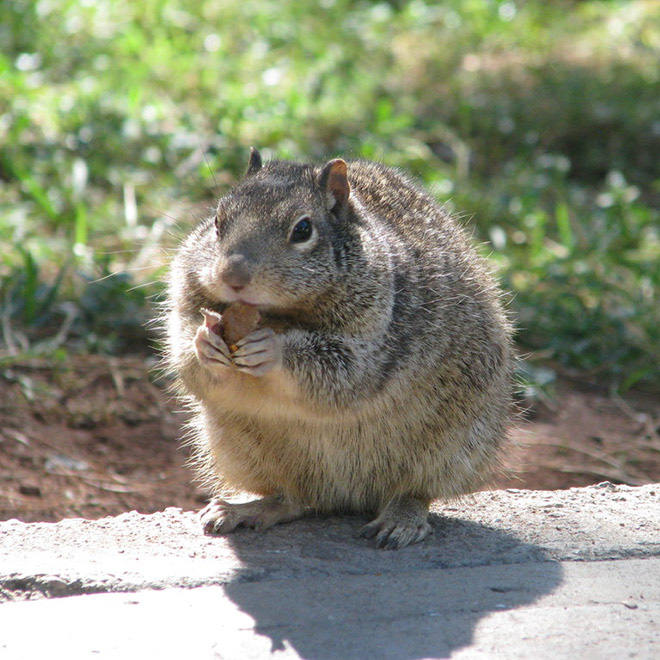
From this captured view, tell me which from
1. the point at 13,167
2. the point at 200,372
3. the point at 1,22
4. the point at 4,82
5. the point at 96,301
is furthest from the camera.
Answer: the point at 1,22

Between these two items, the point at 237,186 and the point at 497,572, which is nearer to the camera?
the point at 497,572

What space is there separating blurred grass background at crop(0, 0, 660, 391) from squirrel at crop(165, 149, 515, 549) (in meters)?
1.78

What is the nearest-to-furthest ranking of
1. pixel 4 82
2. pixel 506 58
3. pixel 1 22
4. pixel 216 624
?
pixel 216 624 < pixel 4 82 < pixel 1 22 < pixel 506 58

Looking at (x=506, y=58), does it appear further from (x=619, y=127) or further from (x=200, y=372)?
(x=200, y=372)

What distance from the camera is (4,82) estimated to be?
7777 millimetres

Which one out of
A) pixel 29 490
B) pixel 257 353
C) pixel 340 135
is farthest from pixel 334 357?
pixel 340 135

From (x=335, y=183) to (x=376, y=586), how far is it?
4.45ft

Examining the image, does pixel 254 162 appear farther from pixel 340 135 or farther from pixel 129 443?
pixel 340 135

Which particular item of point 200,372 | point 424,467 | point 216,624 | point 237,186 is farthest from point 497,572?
point 237,186

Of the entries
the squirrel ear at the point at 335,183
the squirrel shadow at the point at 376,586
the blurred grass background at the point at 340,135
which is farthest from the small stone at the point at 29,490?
the squirrel ear at the point at 335,183

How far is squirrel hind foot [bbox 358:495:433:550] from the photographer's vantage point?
3568mm

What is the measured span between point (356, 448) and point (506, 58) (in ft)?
22.9

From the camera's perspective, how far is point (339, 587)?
3.17 m

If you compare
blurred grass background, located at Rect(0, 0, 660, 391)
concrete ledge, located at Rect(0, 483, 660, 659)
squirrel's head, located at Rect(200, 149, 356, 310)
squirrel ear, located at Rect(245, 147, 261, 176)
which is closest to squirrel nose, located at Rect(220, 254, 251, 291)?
squirrel's head, located at Rect(200, 149, 356, 310)
